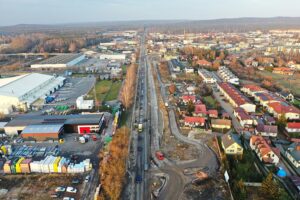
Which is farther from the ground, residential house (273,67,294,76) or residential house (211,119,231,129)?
residential house (273,67,294,76)

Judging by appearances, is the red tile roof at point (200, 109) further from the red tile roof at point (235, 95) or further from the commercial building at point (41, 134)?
the commercial building at point (41, 134)

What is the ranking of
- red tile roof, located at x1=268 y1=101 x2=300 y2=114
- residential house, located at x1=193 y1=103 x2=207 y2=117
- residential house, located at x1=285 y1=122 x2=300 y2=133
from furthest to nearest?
residential house, located at x1=193 y1=103 x2=207 y2=117 → red tile roof, located at x1=268 y1=101 x2=300 y2=114 → residential house, located at x1=285 y1=122 x2=300 y2=133

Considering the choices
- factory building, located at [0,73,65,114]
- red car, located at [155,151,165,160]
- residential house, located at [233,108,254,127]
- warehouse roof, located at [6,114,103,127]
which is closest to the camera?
red car, located at [155,151,165,160]

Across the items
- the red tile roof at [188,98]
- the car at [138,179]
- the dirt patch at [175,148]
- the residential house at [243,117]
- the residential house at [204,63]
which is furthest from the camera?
the residential house at [204,63]

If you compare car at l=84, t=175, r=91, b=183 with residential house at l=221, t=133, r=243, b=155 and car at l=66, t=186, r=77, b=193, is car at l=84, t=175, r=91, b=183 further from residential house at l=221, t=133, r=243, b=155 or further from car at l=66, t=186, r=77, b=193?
residential house at l=221, t=133, r=243, b=155

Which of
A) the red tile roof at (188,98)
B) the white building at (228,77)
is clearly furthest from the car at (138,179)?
the white building at (228,77)

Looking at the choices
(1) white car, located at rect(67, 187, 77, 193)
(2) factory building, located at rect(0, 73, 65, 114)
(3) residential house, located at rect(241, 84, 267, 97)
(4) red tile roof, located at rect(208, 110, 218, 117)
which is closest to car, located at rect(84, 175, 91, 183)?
(1) white car, located at rect(67, 187, 77, 193)
